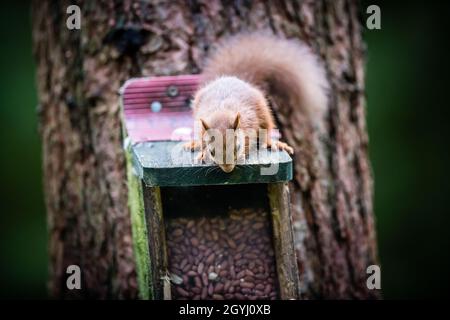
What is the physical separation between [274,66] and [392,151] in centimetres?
304

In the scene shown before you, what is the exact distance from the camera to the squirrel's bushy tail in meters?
2.13

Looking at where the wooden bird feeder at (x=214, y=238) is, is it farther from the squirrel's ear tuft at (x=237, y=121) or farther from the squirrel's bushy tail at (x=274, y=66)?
the squirrel's bushy tail at (x=274, y=66)

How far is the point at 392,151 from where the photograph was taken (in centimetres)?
491

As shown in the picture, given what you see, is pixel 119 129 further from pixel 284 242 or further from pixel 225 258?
pixel 284 242

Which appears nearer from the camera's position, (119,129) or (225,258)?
(225,258)

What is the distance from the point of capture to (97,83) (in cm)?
235

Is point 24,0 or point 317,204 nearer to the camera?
point 317,204

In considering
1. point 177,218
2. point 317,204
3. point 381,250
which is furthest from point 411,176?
point 177,218

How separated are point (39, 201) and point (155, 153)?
358 cm

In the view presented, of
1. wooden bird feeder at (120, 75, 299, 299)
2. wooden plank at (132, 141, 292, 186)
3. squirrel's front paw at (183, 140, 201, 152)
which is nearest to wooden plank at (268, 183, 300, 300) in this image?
wooden bird feeder at (120, 75, 299, 299)

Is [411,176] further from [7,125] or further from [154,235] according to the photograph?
[154,235]

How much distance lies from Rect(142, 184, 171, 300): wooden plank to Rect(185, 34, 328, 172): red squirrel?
22 cm

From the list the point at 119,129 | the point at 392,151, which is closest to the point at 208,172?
the point at 119,129

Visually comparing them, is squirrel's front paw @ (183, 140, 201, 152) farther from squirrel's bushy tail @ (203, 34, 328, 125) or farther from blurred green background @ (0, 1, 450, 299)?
blurred green background @ (0, 1, 450, 299)
